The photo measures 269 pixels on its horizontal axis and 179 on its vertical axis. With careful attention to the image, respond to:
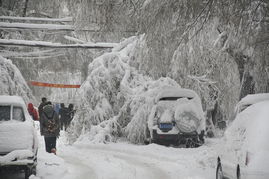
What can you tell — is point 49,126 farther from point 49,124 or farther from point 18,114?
point 18,114

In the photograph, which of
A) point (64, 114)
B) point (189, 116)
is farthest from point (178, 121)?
point (64, 114)

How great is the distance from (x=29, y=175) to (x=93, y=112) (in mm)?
11280

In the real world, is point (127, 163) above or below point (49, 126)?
below

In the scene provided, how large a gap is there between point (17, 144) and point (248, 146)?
5.35m

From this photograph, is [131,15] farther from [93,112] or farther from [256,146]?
[93,112]

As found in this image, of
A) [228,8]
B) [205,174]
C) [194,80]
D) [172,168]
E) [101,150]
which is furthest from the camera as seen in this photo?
[194,80]

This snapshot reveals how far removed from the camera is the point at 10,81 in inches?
766

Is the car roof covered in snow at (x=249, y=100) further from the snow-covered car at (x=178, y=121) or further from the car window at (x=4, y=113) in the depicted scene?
the snow-covered car at (x=178, y=121)

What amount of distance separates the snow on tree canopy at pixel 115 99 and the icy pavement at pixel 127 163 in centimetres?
123

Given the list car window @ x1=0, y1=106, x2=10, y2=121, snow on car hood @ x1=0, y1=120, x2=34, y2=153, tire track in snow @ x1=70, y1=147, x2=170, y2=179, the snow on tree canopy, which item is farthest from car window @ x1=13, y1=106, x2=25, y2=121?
the snow on tree canopy

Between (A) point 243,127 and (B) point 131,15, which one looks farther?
(B) point 131,15

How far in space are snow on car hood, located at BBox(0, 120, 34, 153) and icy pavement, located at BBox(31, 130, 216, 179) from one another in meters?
0.84

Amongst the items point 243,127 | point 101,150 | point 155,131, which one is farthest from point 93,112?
point 243,127

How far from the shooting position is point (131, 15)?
35.8 feet
